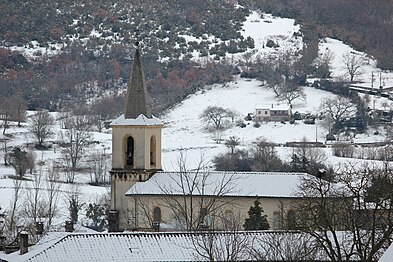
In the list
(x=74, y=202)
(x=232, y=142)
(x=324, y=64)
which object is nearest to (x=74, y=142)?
(x=232, y=142)

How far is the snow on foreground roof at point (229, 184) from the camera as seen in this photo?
54531 mm

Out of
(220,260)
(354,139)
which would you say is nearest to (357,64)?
(354,139)

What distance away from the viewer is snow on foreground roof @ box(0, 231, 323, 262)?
127 feet

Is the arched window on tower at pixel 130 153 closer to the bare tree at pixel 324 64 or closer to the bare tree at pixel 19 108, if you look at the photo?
the bare tree at pixel 19 108

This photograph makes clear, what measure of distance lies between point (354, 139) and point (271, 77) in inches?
1037

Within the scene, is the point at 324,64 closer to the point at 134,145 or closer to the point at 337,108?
the point at 337,108

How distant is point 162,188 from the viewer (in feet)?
183

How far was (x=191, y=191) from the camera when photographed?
52688 mm

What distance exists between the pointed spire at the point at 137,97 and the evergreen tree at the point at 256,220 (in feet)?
29.9

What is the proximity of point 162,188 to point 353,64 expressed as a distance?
91.1 meters

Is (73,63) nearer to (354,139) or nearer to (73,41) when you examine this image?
(73,41)

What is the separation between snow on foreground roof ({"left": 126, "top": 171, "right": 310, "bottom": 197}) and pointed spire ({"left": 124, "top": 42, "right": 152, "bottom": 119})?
3.27 m

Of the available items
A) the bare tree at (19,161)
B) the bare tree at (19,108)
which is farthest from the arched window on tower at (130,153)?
the bare tree at (19,108)

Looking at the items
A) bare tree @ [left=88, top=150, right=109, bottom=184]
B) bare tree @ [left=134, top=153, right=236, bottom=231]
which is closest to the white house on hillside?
bare tree @ [left=88, top=150, right=109, bottom=184]
